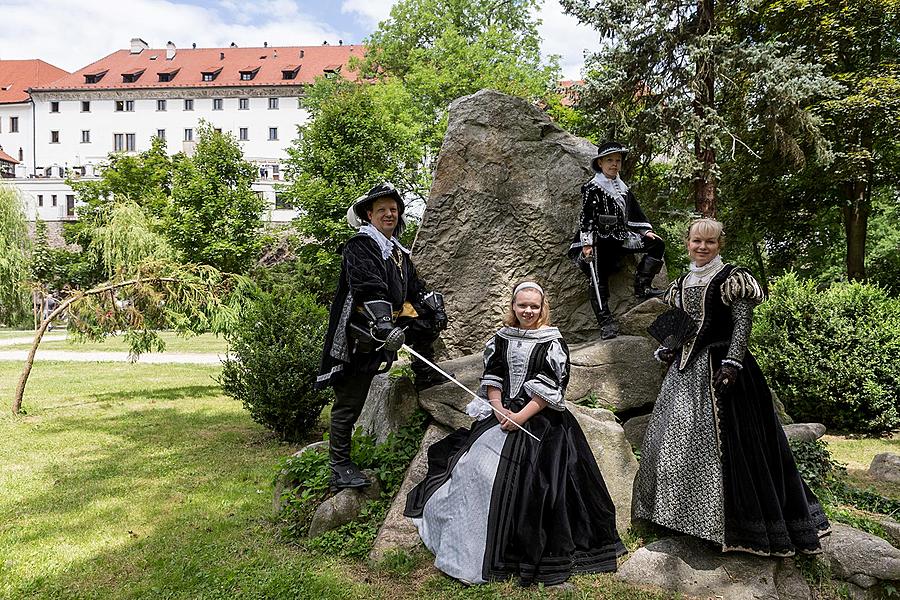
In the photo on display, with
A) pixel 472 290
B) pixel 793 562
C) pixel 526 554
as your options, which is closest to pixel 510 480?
pixel 526 554

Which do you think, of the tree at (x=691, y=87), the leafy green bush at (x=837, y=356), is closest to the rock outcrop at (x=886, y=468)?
the leafy green bush at (x=837, y=356)

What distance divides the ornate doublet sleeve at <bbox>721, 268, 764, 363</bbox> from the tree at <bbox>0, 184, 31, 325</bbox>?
23.0 m

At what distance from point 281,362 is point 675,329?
519 cm

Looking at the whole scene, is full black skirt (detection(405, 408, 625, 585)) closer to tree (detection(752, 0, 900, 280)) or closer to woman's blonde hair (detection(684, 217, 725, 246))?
woman's blonde hair (detection(684, 217, 725, 246))

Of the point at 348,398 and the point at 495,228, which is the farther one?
the point at 495,228

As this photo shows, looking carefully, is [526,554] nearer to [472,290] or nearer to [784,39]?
[472,290]

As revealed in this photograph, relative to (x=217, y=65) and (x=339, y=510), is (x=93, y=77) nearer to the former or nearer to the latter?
(x=217, y=65)

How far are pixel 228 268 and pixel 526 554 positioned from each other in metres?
17.9

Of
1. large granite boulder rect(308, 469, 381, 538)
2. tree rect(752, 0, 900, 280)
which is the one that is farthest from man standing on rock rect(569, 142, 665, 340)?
tree rect(752, 0, 900, 280)

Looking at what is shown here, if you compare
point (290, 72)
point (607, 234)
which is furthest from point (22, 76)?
point (607, 234)

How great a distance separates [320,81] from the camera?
92.6ft

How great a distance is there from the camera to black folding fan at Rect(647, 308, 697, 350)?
13.5ft

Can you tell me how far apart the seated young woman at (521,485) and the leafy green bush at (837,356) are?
6.15 metres

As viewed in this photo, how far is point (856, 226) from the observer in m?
15.8
